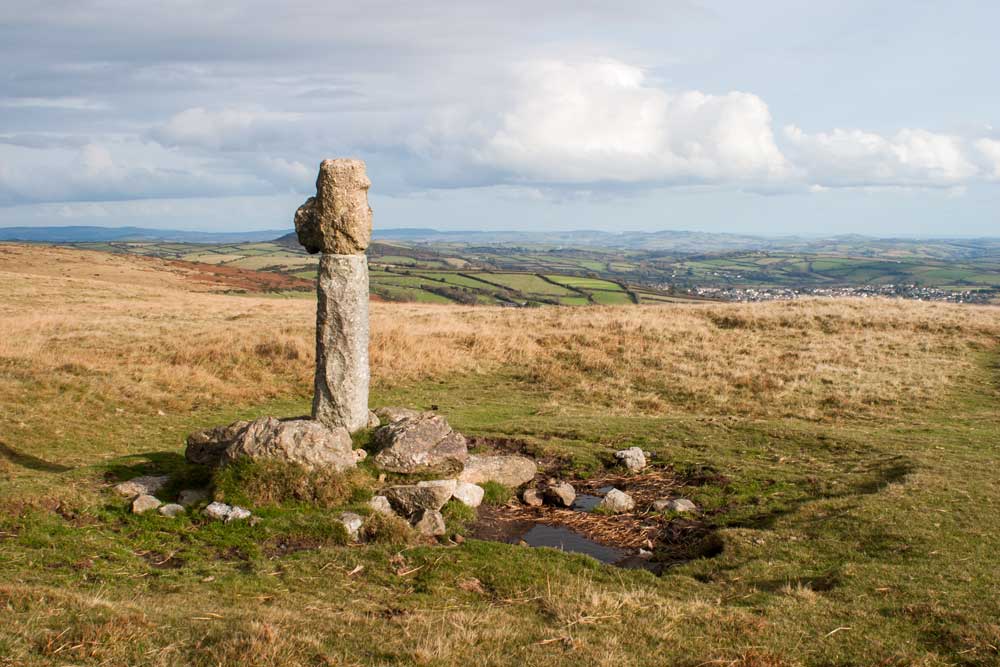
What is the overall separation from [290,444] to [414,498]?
275cm

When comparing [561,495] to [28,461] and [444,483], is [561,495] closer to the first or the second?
[444,483]

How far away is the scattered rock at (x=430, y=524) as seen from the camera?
1248 centimetres

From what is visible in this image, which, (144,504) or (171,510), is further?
(144,504)

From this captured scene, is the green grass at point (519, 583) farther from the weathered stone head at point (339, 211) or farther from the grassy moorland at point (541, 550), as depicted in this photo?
the weathered stone head at point (339, 211)

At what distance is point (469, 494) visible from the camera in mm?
14523

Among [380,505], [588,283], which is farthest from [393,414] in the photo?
[588,283]

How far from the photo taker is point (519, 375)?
95.7 ft

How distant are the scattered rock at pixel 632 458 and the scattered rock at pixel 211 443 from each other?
8.98 meters

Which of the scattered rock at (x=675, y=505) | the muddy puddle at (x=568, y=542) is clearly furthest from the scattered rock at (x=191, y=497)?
the scattered rock at (x=675, y=505)

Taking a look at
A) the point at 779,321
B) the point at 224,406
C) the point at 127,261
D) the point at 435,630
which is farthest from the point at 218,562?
the point at 127,261

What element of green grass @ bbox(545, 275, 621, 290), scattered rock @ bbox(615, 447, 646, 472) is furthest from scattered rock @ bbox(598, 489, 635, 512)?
green grass @ bbox(545, 275, 621, 290)

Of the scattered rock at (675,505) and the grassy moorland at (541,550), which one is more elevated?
the grassy moorland at (541,550)

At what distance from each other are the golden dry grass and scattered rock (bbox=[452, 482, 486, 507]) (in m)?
10.2

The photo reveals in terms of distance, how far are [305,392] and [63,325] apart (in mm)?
15368
